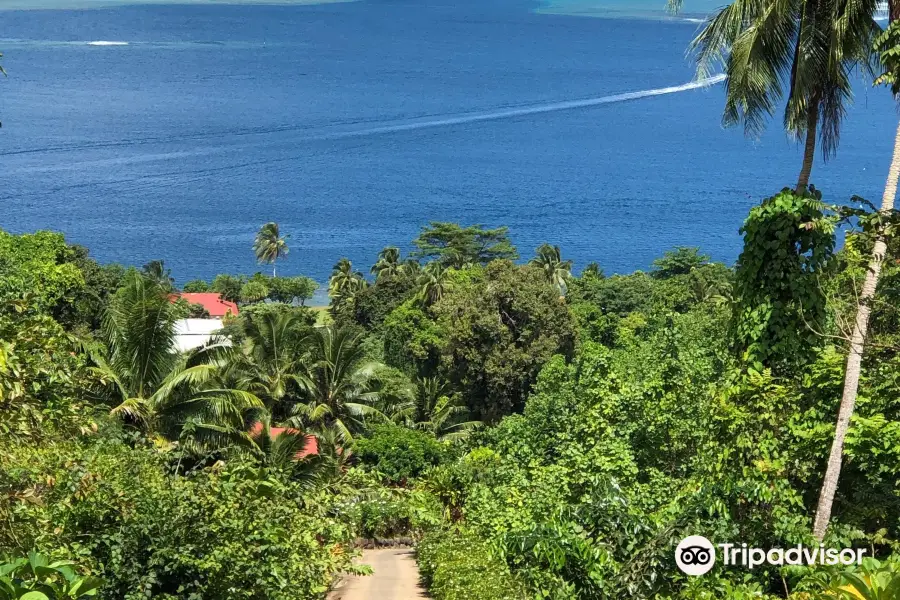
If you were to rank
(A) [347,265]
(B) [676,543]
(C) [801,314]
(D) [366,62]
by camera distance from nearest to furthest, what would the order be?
(B) [676,543] < (C) [801,314] < (A) [347,265] < (D) [366,62]

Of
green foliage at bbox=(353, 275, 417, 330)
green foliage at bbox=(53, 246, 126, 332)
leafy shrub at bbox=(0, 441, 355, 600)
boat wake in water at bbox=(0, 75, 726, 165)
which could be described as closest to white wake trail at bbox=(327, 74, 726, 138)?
boat wake in water at bbox=(0, 75, 726, 165)

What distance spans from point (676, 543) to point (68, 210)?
279 ft

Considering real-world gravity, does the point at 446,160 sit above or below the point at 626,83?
below

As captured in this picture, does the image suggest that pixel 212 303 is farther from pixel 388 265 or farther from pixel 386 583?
pixel 386 583

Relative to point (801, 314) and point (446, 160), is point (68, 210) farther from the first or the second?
point (801, 314)

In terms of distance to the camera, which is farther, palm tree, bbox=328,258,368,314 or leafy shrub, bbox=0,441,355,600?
palm tree, bbox=328,258,368,314

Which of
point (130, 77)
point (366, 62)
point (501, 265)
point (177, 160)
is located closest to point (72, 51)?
point (130, 77)

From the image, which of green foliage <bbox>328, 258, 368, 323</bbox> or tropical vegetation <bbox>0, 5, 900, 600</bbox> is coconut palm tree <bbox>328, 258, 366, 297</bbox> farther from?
tropical vegetation <bbox>0, 5, 900, 600</bbox>

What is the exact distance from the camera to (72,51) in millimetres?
185875

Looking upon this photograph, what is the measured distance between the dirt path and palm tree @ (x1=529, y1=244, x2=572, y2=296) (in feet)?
84.9

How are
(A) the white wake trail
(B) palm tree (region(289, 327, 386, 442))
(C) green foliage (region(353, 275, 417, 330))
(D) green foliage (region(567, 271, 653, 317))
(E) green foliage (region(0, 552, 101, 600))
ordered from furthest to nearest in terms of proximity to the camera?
(A) the white wake trail → (C) green foliage (region(353, 275, 417, 330)) → (D) green foliage (region(567, 271, 653, 317)) → (B) palm tree (region(289, 327, 386, 442)) → (E) green foliage (region(0, 552, 101, 600))

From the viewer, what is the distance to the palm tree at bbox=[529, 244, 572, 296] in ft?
160

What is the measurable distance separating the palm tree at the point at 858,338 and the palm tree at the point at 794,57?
3.95 feet

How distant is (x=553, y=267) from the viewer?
173ft
